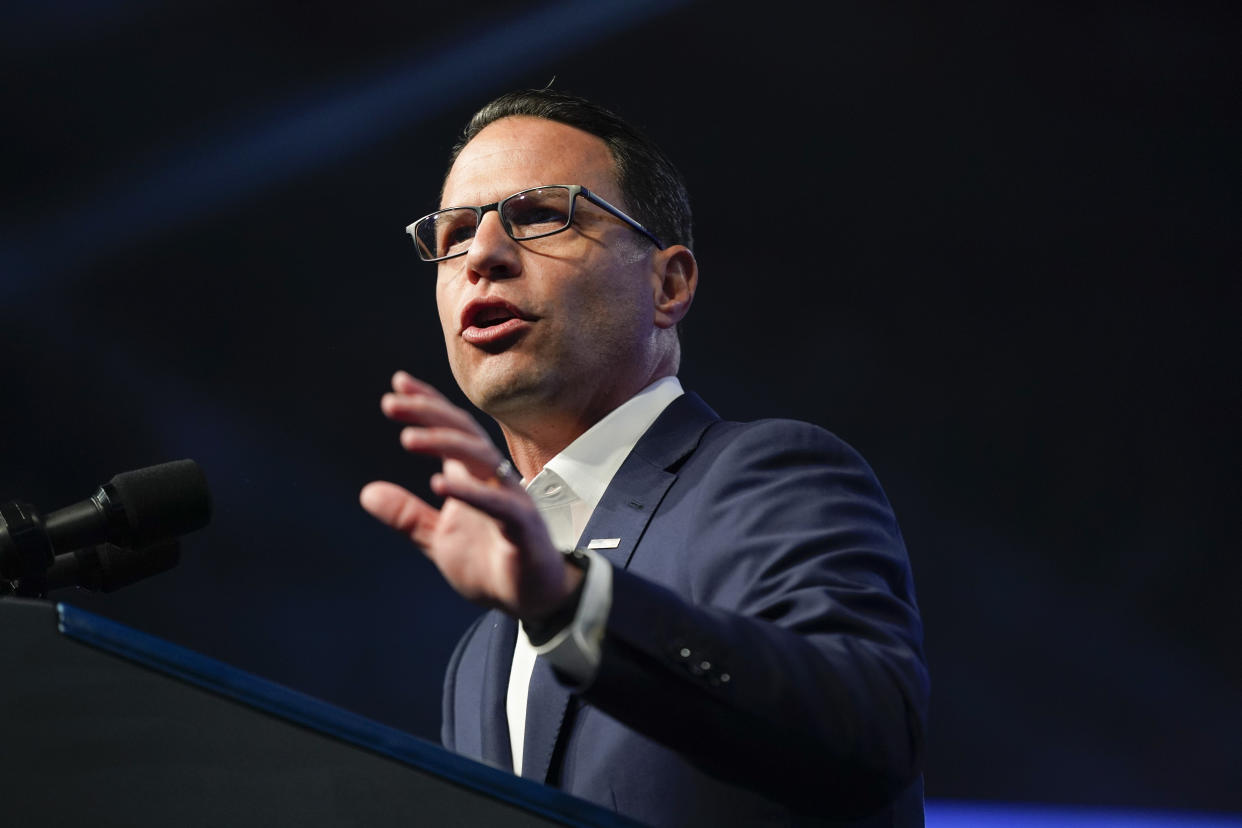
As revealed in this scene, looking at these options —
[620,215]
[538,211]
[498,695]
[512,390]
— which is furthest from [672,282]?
[498,695]

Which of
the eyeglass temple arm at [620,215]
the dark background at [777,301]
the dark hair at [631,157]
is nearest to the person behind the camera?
the eyeglass temple arm at [620,215]

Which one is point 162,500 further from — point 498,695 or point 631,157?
point 631,157

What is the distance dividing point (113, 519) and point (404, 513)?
1.77ft

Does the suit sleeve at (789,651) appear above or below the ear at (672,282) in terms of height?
below

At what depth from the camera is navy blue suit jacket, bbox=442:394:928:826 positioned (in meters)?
0.91

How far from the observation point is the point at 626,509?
5.12 ft

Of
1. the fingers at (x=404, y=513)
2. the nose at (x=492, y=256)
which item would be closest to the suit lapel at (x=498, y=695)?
the nose at (x=492, y=256)

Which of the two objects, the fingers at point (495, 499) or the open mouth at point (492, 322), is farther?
the open mouth at point (492, 322)

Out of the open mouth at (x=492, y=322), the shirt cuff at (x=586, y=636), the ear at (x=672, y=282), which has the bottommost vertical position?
the shirt cuff at (x=586, y=636)

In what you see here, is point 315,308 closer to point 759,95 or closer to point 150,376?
point 150,376

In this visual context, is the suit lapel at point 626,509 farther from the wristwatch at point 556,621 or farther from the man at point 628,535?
the wristwatch at point 556,621

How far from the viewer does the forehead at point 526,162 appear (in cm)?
192

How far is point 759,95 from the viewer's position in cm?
308

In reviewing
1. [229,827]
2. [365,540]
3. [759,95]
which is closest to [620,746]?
[229,827]
